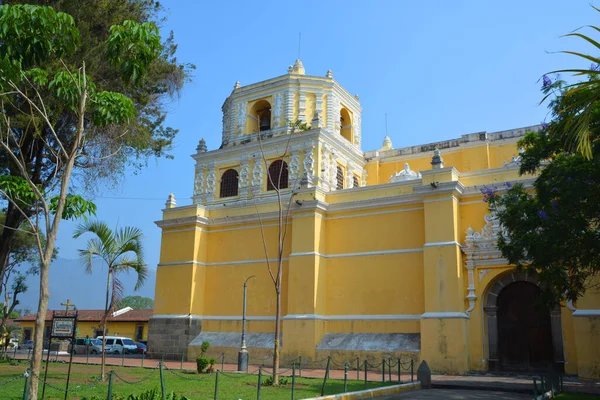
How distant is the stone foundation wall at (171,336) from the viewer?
2280cm

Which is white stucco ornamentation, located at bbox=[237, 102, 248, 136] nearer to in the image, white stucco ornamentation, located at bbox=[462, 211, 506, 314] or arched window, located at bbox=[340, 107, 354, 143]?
arched window, located at bbox=[340, 107, 354, 143]

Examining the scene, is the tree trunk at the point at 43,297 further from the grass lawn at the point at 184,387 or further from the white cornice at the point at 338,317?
the white cornice at the point at 338,317

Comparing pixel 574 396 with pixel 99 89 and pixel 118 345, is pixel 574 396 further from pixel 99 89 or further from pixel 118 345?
pixel 118 345

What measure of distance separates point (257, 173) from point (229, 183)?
75.1 inches

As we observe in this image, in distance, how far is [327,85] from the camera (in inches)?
1035

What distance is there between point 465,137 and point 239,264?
12.1 meters

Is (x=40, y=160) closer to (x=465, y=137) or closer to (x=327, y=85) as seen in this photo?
(x=327, y=85)

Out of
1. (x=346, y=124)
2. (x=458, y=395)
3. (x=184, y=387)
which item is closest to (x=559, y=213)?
(x=458, y=395)

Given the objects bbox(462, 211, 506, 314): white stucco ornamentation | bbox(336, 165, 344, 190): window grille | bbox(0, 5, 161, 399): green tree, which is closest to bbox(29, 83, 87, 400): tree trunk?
bbox(0, 5, 161, 399): green tree

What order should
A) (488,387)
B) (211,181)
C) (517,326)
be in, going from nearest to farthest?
(488,387), (517,326), (211,181)

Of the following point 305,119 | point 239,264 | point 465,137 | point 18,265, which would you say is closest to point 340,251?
point 239,264

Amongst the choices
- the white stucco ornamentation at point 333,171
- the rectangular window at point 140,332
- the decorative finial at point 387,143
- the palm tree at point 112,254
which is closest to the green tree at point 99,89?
the palm tree at point 112,254

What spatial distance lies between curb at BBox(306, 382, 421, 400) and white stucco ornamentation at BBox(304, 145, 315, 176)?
12.3 meters

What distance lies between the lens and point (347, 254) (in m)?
21.0
